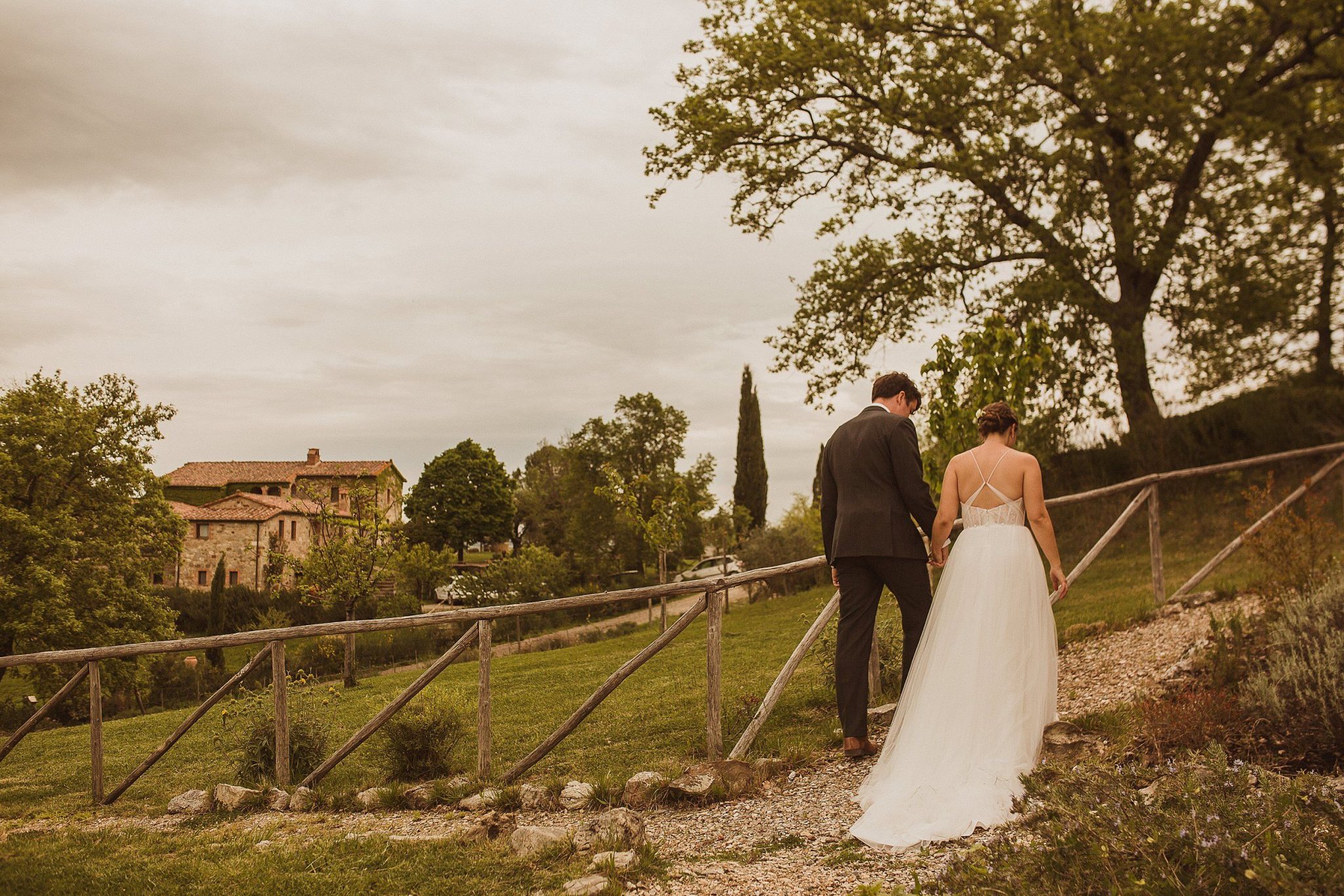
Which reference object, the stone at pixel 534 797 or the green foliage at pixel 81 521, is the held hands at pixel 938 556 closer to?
the stone at pixel 534 797

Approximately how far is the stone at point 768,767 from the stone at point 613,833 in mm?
1068

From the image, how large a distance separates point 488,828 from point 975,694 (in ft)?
9.46

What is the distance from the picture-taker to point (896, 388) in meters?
5.84

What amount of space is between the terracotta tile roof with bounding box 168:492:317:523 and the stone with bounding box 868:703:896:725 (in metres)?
49.6

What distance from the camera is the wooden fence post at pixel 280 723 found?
745cm

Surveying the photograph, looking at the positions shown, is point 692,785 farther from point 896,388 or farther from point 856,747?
point 896,388

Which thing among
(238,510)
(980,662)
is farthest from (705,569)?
(980,662)

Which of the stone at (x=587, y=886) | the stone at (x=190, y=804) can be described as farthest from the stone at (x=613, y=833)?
the stone at (x=190, y=804)

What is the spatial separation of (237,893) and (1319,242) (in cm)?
2049

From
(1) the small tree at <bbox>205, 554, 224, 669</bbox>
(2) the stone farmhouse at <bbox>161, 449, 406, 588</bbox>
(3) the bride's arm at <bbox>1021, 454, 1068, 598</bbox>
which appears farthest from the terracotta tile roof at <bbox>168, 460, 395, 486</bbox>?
(3) the bride's arm at <bbox>1021, 454, 1068, 598</bbox>

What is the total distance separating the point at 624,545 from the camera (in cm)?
4741

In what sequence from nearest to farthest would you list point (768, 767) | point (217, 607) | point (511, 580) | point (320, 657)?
point (768, 767) → point (320, 657) → point (511, 580) → point (217, 607)

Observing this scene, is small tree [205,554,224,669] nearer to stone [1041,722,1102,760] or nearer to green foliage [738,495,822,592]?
green foliage [738,495,822,592]

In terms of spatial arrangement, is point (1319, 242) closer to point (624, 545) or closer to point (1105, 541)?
point (1105, 541)
